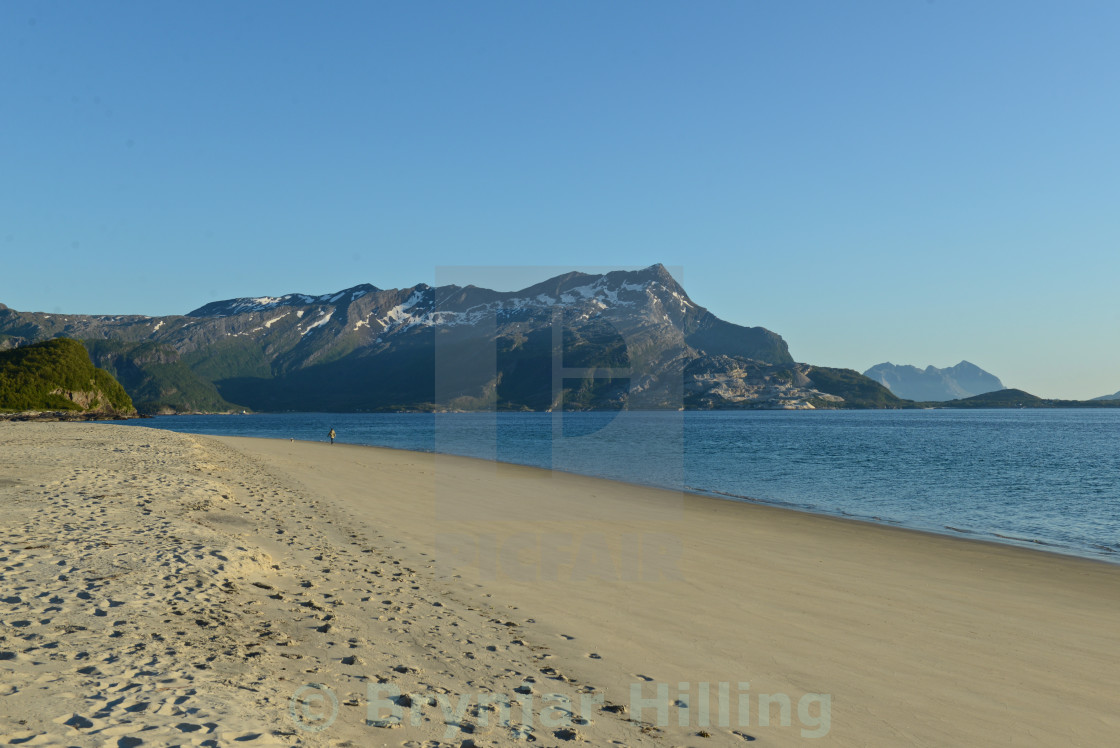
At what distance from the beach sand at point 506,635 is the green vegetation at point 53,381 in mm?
157528

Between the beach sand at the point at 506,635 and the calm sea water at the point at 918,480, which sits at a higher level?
the beach sand at the point at 506,635

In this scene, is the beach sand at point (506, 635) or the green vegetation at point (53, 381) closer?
the beach sand at point (506, 635)

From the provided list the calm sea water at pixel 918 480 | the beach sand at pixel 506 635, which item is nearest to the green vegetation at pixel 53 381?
the calm sea water at pixel 918 480

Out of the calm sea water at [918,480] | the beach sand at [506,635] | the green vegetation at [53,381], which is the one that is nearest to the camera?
the beach sand at [506,635]

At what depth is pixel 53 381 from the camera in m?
148

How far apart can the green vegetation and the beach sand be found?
15753cm

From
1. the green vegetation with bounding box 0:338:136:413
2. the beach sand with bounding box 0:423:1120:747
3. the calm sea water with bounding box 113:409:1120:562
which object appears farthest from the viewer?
the green vegetation with bounding box 0:338:136:413

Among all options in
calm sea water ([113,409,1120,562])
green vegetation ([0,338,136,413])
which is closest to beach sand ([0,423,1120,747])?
calm sea water ([113,409,1120,562])

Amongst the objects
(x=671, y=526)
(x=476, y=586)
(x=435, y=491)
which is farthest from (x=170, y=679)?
(x=435, y=491)

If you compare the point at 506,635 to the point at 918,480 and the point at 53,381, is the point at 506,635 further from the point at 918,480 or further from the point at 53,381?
the point at 53,381

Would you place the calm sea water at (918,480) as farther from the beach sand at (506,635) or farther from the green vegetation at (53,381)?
the green vegetation at (53,381)

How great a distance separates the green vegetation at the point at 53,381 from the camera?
456 feet

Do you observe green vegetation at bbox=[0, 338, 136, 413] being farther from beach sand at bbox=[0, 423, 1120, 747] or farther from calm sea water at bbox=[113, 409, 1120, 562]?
beach sand at bbox=[0, 423, 1120, 747]

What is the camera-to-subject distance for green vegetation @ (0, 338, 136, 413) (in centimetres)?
13900
